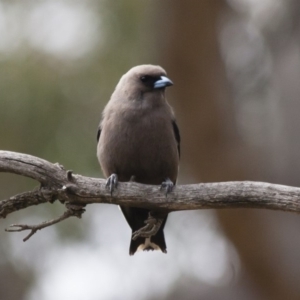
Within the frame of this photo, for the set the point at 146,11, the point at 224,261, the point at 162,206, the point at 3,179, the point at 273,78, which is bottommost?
the point at 162,206

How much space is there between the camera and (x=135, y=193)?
5.20 meters

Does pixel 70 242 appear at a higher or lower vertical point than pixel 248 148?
lower

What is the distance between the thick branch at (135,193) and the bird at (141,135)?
36 centimetres

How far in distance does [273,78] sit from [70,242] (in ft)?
9.91

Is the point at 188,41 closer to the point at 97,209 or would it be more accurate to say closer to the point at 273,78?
the point at 273,78

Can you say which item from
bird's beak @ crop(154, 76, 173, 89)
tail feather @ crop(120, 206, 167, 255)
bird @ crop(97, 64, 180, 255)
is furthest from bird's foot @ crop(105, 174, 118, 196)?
bird's beak @ crop(154, 76, 173, 89)

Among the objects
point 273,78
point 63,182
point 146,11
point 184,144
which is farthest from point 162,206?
point 146,11

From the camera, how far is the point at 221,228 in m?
8.82

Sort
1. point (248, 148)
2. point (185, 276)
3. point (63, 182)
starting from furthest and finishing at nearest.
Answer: point (185, 276) → point (248, 148) → point (63, 182)

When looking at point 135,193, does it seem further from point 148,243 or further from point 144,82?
point 144,82

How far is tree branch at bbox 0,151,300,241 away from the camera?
196 inches

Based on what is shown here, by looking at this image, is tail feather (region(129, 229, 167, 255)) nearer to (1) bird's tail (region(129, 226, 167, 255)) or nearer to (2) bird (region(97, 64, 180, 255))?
(1) bird's tail (region(129, 226, 167, 255))

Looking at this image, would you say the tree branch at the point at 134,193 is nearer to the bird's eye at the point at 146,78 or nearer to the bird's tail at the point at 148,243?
the bird's tail at the point at 148,243

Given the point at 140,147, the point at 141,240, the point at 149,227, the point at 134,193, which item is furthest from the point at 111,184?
the point at 141,240
